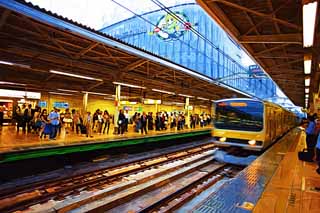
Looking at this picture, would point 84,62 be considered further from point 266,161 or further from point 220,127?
point 266,161

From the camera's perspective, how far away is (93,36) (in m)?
7.88

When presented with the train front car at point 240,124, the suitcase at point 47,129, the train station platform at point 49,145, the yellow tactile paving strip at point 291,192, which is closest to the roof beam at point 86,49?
the suitcase at point 47,129

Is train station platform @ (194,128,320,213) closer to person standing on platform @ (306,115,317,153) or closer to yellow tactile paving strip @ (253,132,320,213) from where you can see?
yellow tactile paving strip @ (253,132,320,213)

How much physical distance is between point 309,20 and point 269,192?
3.38 m

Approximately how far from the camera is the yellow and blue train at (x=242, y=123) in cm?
984

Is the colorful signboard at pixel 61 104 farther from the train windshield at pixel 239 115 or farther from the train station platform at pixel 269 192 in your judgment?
the train station platform at pixel 269 192

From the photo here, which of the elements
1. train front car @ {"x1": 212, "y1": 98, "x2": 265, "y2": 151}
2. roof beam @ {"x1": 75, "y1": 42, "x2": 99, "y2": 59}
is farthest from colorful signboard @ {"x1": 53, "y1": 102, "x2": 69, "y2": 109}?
train front car @ {"x1": 212, "y1": 98, "x2": 265, "y2": 151}

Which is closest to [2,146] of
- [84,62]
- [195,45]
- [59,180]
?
[59,180]

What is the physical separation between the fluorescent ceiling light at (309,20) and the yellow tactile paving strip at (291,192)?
3290mm

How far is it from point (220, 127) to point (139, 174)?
12.9 ft

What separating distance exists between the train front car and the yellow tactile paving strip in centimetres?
214

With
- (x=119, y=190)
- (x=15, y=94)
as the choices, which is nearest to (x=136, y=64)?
(x=119, y=190)

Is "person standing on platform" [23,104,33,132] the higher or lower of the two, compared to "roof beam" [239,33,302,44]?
lower

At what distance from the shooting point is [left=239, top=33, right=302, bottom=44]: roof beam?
7280 mm
